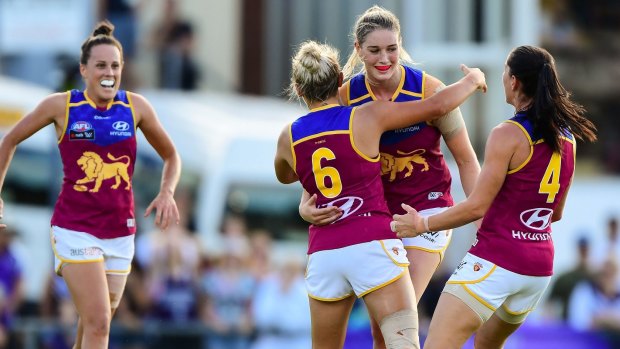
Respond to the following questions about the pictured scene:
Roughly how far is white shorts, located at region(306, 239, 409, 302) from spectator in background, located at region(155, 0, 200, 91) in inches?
488

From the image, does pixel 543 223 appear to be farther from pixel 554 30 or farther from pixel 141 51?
pixel 554 30

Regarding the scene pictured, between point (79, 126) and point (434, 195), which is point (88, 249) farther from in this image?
point (434, 195)

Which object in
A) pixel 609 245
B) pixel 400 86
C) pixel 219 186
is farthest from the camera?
pixel 219 186

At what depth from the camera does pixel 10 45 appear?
16703 mm

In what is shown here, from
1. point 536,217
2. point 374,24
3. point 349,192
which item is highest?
point 374,24

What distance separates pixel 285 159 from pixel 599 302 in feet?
26.4

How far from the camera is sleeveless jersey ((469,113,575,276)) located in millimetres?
7297

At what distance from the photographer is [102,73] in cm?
828

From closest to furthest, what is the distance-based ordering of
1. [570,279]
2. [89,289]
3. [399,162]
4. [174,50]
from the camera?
[399,162] < [89,289] < [570,279] < [174,50]

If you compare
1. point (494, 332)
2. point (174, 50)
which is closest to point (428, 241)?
point (494, 332)

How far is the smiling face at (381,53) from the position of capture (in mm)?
7703

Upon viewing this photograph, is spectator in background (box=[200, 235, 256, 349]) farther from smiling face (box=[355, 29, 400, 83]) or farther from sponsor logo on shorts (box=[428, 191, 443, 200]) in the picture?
smiling face (box=[355, 29, 400, 83])

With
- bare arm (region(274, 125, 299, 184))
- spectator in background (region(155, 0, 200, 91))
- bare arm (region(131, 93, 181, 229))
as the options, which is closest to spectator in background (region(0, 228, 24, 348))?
spectator in background (region(155, 0, 200, 91))

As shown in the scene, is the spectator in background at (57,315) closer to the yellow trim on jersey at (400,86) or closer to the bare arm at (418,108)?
the yellow trim on jersey at (400,86)
